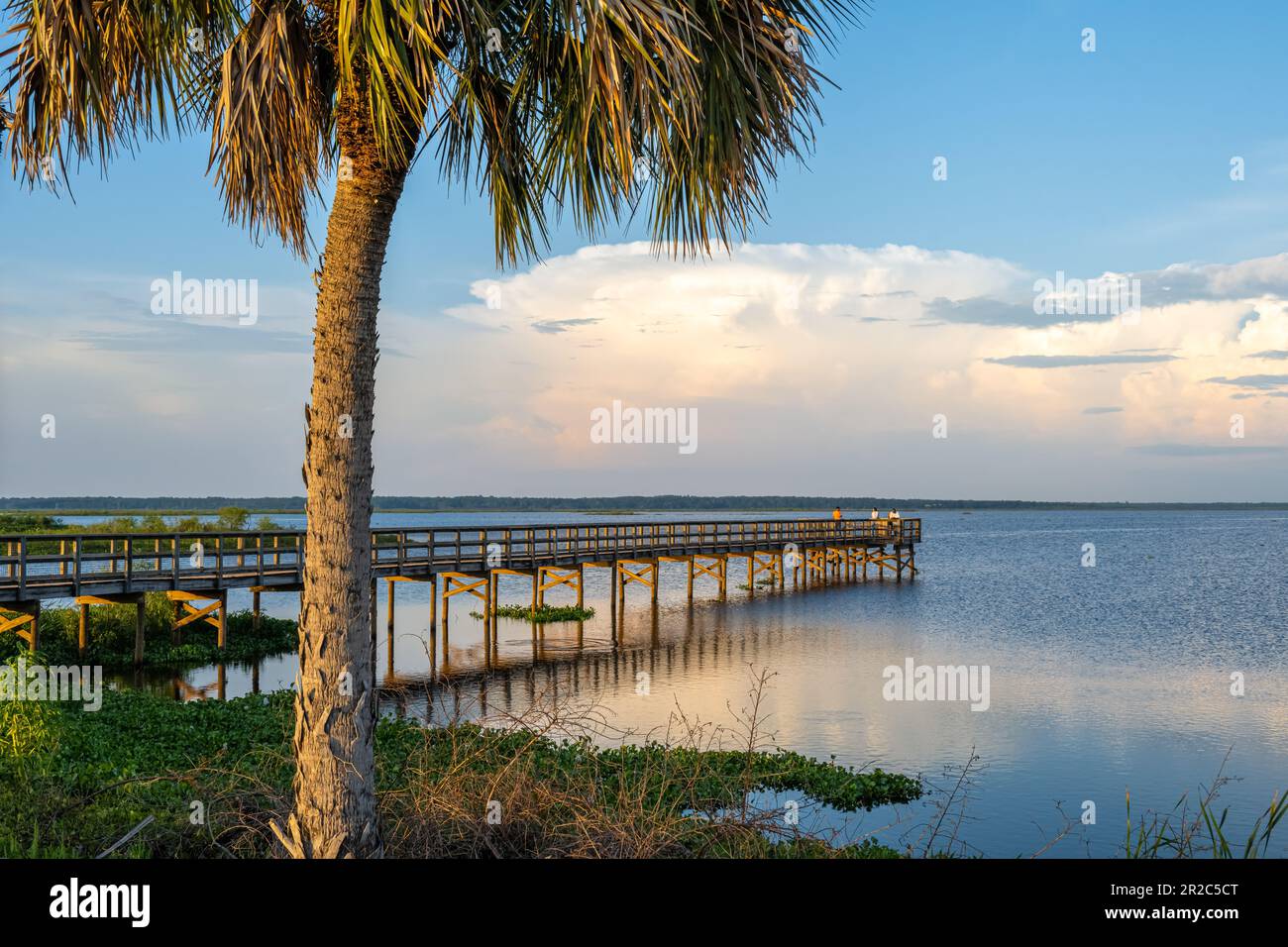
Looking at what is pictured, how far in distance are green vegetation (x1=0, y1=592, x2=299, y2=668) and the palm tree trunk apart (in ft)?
65.7

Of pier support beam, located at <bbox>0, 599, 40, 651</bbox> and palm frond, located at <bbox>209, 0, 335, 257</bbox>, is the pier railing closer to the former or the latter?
pier support beam, located at <bbox>0, 599, 40, 651</bbox>

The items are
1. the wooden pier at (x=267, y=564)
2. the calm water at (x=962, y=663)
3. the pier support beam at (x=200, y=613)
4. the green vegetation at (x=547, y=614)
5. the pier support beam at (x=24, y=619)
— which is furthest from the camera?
the green vegetation at (x=547, y=614)

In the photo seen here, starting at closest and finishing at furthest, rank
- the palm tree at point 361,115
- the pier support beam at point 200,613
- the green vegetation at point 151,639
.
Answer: the palm tree at point 361,115 → the green vegetation at point 151,639 → the pier support beam at point 200,613

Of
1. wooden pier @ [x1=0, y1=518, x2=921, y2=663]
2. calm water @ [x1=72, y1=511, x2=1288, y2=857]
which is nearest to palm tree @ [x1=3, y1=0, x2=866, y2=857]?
calm water @ [x1=72, y1=511, x2=1288, y2=857]

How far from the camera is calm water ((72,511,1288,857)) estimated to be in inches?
604

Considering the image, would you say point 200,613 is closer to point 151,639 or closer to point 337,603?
point 151,639

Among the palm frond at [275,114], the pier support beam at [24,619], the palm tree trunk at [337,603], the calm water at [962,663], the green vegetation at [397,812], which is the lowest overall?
the calm water at [962,663]

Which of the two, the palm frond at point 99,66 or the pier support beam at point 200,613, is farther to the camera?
the pier support beam at point 200,613

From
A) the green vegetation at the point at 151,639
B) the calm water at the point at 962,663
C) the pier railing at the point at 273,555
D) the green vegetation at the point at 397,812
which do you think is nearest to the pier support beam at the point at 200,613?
the green vegetation at the point at 151,639

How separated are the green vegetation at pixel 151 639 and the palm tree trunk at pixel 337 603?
20.0 meters

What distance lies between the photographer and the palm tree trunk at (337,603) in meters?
5.73

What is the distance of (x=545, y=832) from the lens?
666 centimetres

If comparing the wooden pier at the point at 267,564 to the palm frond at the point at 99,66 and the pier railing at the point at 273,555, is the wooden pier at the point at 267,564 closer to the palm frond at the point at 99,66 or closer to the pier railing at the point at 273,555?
the pier railing at the point at 273,555

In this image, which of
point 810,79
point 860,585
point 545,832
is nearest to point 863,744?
point 545,832
